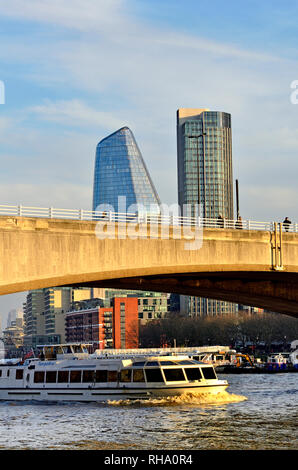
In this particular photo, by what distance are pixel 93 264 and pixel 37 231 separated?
13.7ft

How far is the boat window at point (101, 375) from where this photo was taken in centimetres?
6116

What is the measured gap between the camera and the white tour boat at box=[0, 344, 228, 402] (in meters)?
58.8

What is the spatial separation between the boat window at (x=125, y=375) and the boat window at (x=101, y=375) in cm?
144

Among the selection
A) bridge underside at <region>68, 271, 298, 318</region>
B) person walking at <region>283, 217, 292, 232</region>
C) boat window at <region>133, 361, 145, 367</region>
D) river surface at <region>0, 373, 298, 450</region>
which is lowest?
river surface at <region>0, 373, 298, 450</region>

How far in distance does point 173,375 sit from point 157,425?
1385cm

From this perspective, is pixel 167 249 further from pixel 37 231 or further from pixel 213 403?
pixel 213 403

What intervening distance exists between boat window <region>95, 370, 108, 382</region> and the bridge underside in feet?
22.3

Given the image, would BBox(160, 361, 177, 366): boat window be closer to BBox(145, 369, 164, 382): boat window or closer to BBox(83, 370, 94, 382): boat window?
BBox(145, 369, 164, 382): boat window

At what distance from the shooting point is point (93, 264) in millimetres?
47094

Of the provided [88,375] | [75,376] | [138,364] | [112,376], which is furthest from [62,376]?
[138,364]

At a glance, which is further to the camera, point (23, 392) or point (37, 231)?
point (23, 392)

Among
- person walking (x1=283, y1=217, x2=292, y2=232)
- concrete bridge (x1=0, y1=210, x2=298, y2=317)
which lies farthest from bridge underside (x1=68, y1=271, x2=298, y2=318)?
person walking (x1=283, y1=217, x2=292, y2=232)
